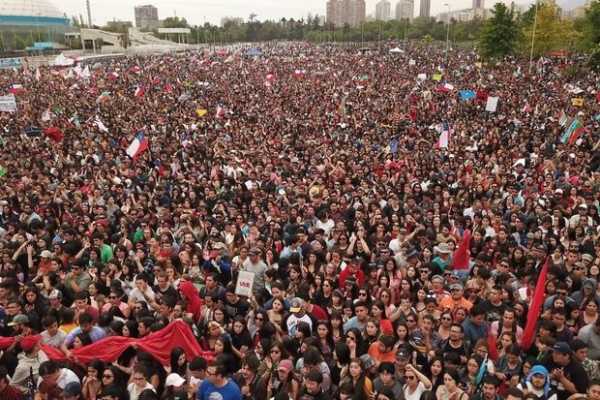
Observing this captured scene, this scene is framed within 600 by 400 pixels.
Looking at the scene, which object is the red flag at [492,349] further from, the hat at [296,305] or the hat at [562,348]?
the hat at [296,305]

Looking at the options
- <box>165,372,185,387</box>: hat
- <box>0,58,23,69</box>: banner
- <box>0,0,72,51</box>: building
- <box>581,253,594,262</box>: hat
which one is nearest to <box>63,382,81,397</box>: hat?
<box>165,372,185,387</box>: hat

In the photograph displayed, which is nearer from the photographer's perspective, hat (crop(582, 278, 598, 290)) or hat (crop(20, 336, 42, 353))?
hat (crop(20, 336, 42, 353))

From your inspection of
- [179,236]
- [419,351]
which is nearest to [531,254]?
[419,351]

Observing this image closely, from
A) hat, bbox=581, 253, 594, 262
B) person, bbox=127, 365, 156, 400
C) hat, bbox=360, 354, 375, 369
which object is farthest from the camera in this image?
hat, bbox=581, 253, 594, 262

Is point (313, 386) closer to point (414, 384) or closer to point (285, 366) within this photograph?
point (285, 366)

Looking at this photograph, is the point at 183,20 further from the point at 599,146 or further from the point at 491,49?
the point at 599,146

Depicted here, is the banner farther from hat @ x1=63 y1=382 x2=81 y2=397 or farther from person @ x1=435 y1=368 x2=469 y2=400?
person @ x1=435 y1=368 x2=469 y2=400

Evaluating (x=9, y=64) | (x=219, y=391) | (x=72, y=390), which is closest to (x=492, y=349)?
(x=219, y=391)
